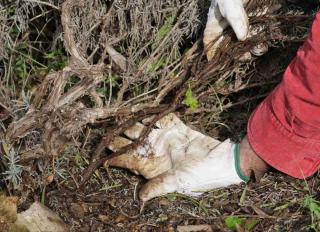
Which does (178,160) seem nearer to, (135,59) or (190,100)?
(190,100)

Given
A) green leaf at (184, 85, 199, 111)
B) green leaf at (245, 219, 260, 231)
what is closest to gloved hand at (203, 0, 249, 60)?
green leaf at (184, 85, 199, 111)

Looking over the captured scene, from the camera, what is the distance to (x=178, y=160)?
2260mm

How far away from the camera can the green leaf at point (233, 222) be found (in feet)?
6.65

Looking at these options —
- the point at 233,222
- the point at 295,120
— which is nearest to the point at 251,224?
the point at 233,222

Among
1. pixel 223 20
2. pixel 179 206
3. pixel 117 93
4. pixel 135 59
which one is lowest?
pixel 179 206

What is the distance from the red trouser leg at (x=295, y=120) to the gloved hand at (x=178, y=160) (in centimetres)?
13

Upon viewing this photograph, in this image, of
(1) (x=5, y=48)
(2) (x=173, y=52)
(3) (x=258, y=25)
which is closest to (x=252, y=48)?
(3) (x=258, y=25)

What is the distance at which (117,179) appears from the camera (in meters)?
2.30

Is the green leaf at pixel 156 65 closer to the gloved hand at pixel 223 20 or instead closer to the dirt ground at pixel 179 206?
the gloved hand at pixel 223 20

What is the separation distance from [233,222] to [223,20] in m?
0.71

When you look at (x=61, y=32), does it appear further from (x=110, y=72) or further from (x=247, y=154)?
(x=247, y=154)

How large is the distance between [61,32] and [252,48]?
28.1 inches

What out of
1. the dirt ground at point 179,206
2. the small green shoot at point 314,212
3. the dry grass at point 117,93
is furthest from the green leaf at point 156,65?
the small green shoot at point 314,212

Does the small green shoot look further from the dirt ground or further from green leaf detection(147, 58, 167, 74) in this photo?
green leaf detection(147, 58, 167, 74)
